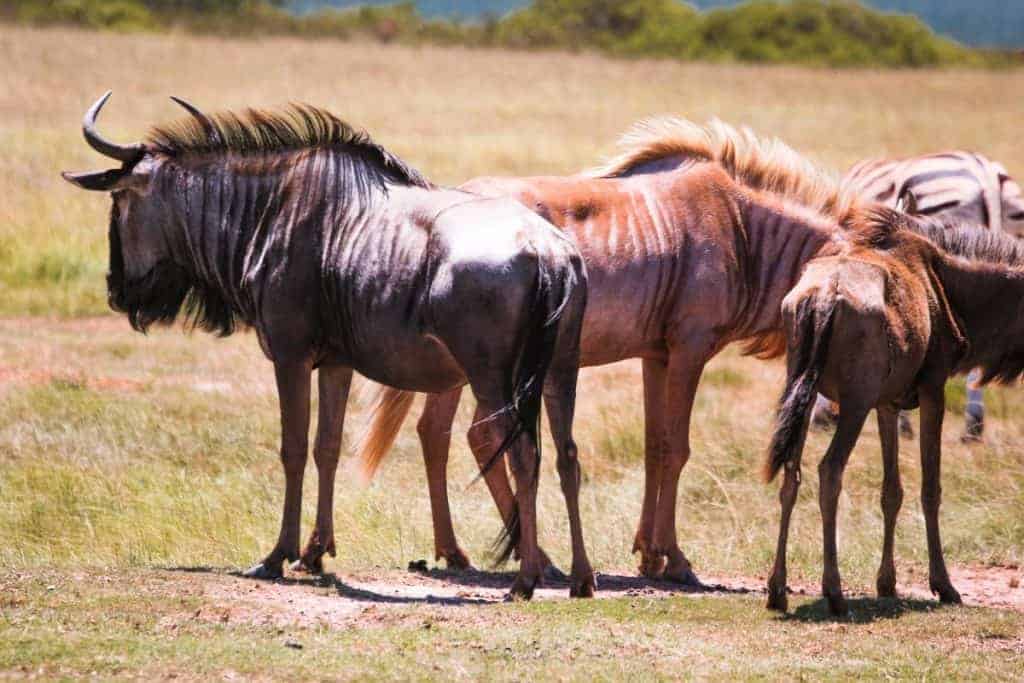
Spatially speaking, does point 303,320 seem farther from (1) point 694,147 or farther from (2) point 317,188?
(1) point 694,147

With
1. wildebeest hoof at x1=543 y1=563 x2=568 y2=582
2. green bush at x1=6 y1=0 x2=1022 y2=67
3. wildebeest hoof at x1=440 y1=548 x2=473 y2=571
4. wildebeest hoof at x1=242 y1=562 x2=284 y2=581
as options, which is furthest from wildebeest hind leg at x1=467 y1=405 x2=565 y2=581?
green bush at x1=6 y1=0 x2=1022 y2=67

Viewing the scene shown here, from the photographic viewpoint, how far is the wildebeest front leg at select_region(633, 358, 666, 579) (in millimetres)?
8766

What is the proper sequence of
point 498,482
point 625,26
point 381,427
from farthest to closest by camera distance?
point 625,26 < point 381,427 < point 498,482

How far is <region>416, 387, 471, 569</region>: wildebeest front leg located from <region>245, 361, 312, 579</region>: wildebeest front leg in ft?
3.03

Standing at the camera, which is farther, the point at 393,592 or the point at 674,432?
the point at 674,432

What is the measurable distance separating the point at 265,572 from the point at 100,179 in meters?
2.11

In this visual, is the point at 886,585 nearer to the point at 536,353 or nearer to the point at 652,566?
the point at 652,566

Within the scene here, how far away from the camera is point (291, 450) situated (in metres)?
8.08

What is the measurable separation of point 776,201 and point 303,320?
2.83 m

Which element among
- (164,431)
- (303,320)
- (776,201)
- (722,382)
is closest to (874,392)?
(776,201)

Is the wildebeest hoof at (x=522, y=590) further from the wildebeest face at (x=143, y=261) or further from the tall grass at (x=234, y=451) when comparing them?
the wildebeest face at (x=143, y=261)

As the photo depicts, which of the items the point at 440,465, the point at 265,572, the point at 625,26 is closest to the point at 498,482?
the point at 440,465

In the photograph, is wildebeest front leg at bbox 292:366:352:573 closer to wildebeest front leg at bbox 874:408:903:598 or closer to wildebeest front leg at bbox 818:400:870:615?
wildebeest front leg at bbox 818:400:870:615

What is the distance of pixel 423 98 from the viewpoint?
33688mm
